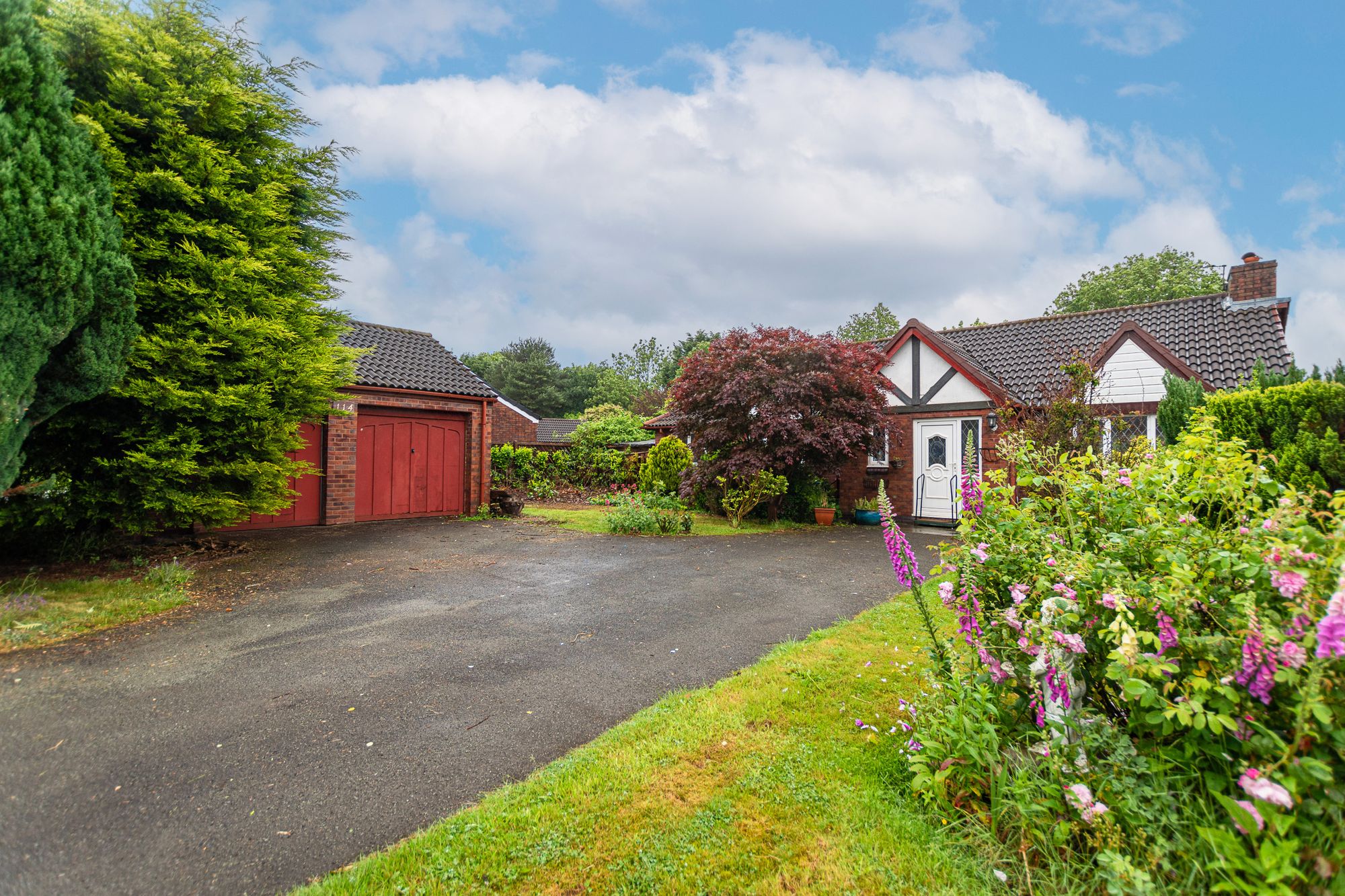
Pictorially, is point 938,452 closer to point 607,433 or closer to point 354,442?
point 607,433

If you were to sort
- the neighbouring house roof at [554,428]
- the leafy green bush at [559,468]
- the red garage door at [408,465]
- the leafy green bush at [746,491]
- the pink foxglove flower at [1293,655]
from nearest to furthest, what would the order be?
the pink foxglove flower at [1293,655], the leafy green bush at [746,491], the red garage door at [408,465], the leafy green bush at [559,468], the neighbouring house roof at [554,428]

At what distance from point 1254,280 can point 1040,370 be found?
5110 millimetres

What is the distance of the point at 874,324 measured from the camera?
47469mm

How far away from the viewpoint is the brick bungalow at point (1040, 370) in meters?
11.8

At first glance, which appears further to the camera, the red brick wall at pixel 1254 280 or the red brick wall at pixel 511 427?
the red brick wall at pixel 511 427

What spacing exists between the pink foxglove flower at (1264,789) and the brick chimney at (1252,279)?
16.8 meters

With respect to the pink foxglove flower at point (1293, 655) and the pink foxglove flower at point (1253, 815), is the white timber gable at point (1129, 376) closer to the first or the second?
the pink foxglove flower at point (1293, 655)

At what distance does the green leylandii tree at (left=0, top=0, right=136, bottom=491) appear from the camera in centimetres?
464

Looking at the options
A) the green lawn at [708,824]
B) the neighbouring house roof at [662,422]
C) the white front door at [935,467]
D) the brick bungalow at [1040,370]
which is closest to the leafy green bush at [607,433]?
the neighbouring house roof at [662,422]

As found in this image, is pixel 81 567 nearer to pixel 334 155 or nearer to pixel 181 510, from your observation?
pixel 181 510

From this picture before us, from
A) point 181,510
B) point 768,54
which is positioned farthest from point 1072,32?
point 181,510

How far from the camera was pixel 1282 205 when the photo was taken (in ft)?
39.9

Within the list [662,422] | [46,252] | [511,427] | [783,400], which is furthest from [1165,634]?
[511,427]

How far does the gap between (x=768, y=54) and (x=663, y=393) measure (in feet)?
103
